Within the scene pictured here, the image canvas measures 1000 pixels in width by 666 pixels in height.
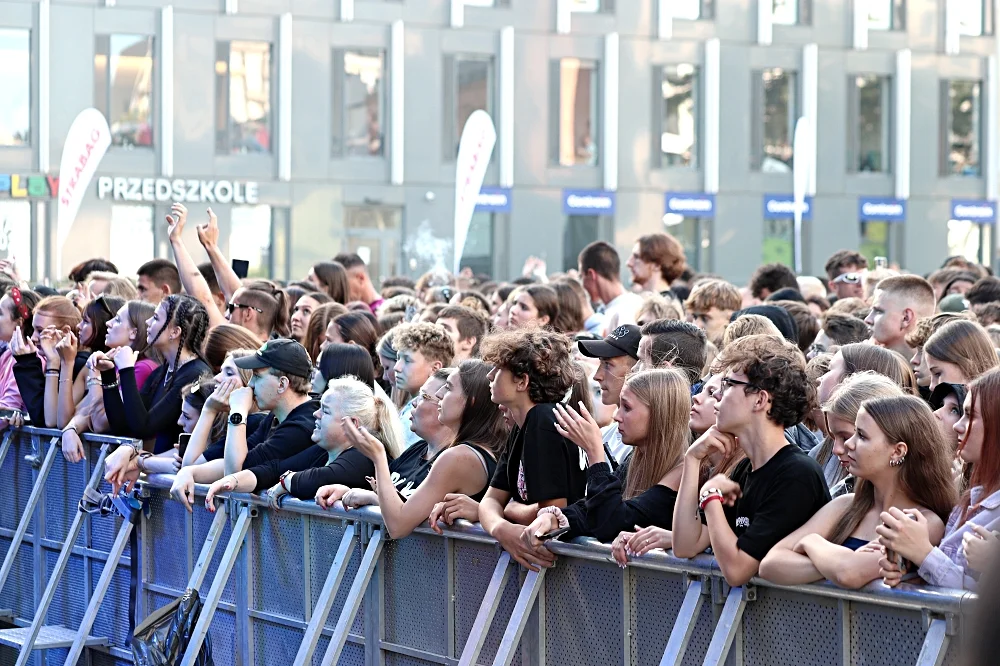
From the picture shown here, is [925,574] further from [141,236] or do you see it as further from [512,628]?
[141,236]

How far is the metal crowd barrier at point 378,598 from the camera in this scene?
4.35 meters

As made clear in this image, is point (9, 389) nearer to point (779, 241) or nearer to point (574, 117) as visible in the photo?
point (574, 117)

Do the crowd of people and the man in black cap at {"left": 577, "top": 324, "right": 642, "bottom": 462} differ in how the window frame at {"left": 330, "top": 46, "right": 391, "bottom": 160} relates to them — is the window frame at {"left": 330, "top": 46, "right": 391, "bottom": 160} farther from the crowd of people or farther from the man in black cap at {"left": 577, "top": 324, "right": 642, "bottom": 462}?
the man in black cap at {"left": 577, "top": 324, "right": 642, "bottom": 462}

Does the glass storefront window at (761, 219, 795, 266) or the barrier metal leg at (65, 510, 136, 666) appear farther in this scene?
the glass storefront window at (761, 219, 795, 266)

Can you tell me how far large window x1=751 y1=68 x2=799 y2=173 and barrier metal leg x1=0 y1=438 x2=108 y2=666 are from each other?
3550cm

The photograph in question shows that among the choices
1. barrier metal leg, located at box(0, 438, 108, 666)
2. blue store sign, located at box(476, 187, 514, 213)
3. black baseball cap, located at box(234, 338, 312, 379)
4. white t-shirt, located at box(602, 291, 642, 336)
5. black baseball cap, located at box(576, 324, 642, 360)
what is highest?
blue store sign, located at box(476, 187, 514, 213)

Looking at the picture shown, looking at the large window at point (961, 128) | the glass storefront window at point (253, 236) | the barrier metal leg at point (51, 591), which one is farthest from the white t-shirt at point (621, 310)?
the large window at point (961, 128)

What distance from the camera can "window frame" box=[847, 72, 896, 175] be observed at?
1727 inches

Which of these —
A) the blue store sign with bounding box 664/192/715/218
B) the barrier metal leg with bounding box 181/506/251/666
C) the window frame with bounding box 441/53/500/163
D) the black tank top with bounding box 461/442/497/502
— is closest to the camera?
the black tank top with bounding box 461/442/497/502

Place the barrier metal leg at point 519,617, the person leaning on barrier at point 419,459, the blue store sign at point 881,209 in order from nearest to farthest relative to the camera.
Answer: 1. the barrier metal leg at point 519,617
2. the person leaning on barrier at point 419,459
3. the blue store sign at point 881,209

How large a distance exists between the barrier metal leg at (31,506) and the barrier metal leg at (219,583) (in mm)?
2652

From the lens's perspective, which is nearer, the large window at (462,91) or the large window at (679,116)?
the large window at (462,91)

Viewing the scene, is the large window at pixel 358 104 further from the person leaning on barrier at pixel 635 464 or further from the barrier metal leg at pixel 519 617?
the barrier metal leg at pixel 519 617

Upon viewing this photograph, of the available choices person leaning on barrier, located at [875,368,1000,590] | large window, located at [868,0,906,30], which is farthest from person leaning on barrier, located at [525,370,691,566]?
large window, located at [868,0,906,30]
